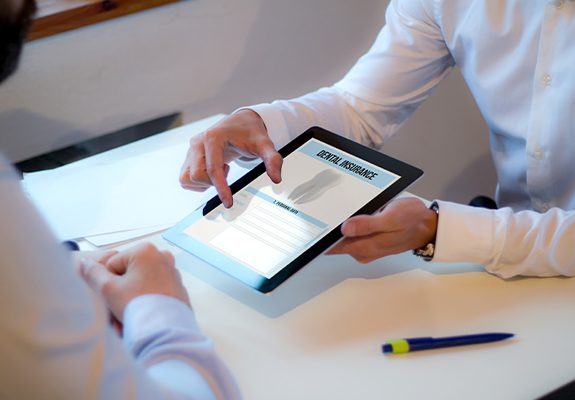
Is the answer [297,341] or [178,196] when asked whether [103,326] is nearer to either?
[297,341]

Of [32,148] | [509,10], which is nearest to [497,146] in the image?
[509,10]

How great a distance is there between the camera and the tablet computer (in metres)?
0.92

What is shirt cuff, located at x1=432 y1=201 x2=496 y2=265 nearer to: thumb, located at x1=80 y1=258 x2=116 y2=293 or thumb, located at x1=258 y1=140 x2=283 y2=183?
thumb, located at x1=258 y1=140 x2=283 y2=183

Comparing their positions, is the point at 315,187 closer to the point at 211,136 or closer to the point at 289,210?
the point at 289,210

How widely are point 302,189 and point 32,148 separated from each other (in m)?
0.71

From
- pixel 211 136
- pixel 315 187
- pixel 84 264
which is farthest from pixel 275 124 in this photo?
pixel 84 264

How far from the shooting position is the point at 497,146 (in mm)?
1332

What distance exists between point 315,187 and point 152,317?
351 mm

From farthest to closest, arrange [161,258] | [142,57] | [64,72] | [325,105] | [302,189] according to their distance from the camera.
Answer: [142,57]
[64,72]
[325,105]
[302,189]
[161,258]

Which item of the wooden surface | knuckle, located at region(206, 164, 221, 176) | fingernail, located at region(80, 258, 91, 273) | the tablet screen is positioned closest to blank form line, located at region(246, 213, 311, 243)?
the tablet screen

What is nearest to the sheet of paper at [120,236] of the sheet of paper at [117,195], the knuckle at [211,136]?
the sheet of paper at [117,195]

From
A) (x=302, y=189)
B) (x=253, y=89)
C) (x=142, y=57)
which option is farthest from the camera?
(x=253, y=89)

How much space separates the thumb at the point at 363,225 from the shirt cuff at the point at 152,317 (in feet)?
0.81

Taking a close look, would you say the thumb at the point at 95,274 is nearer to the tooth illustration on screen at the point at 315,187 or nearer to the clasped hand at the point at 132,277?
the clasped hand at the point at 132,277
